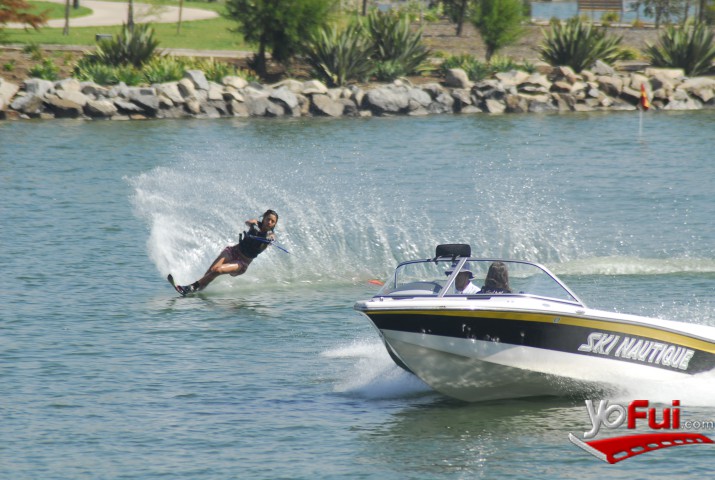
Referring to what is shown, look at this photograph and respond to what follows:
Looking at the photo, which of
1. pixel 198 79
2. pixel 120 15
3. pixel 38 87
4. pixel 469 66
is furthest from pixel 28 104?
pixel 120 15

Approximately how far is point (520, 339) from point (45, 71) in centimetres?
3433

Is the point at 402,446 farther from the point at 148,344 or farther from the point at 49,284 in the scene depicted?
the point at 49,284

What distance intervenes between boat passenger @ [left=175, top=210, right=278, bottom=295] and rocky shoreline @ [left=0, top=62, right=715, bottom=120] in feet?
78.7

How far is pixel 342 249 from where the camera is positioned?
23250 millimetres

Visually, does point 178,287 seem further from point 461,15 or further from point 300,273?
point 461,15

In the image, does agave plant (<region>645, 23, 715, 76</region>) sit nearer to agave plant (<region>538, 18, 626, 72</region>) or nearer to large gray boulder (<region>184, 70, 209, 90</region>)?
agave plant (<region>538, 18, 626, 72</region>)

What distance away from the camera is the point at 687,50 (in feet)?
162

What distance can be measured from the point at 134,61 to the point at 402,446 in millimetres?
35601

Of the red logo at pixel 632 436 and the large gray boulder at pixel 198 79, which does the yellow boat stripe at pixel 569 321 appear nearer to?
the red logo at pixel 632 436

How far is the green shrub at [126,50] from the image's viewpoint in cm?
4559

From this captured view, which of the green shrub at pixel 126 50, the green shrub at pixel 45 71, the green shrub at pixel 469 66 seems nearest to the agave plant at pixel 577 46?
the green shrub at pixel 469 66

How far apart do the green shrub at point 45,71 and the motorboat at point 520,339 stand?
33.2 meters

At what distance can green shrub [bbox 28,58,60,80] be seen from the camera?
1721 inches

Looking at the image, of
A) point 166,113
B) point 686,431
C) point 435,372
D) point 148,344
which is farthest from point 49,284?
point 166,113
